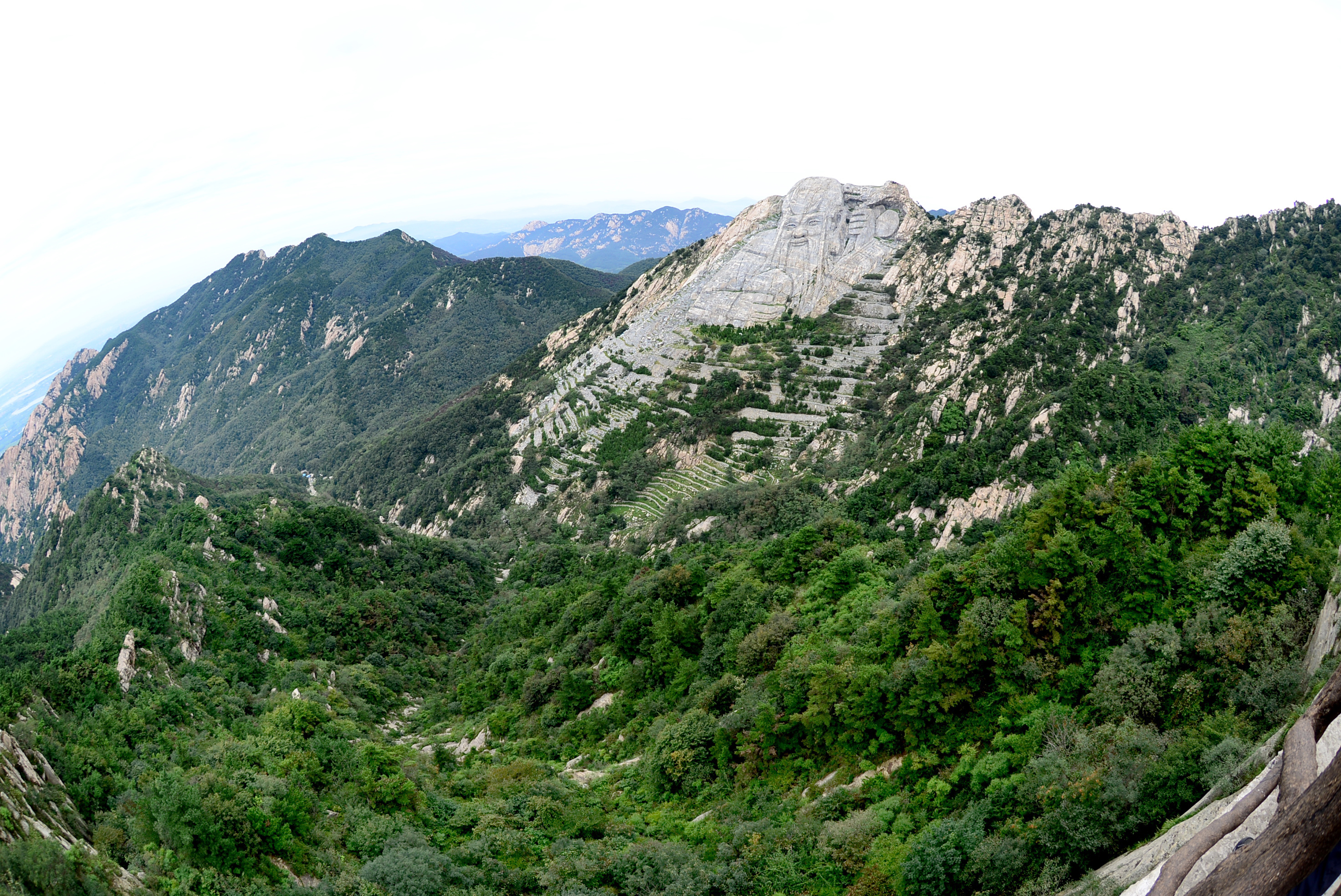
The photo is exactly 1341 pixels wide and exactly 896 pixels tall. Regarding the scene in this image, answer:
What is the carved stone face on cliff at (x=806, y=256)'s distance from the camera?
114 metres

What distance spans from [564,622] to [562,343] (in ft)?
357

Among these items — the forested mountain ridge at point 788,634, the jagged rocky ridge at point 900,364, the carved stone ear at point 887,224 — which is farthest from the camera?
the carved stone ear at point 887,224

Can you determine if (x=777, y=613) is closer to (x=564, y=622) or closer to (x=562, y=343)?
(x=564, y=622)

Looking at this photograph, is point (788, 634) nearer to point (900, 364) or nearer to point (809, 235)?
point (900, 364)

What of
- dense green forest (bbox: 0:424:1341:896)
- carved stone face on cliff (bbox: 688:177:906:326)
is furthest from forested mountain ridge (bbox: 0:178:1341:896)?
carved stone face on cliff (bbox: 688:177:906:326)

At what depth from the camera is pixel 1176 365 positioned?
6688cm

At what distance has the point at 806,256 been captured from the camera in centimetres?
11956

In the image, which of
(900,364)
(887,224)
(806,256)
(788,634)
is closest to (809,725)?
(788,634)

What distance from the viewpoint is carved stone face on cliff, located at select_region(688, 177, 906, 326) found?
4508 inches

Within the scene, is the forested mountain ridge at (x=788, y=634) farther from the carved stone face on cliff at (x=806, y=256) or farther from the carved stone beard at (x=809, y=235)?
the carved stone beard at (x=809, y=235)

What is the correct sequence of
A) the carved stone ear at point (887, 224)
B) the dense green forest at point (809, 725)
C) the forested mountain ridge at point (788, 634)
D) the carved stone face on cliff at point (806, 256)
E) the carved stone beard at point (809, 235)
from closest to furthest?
the dense green forest at point (809, 725)
the forested mountain ridge at point (788, 634)
the carved stone face on cliff at point (806, 256)
the carved stone beard at point (809, 235)
the carved stone ear at point (887, 224)

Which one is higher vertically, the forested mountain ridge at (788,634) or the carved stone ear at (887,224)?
the carved stone ear at (887,224)

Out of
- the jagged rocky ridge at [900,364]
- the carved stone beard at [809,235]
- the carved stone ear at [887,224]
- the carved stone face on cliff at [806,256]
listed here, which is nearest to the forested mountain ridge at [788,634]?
the jagged rocky ridge at [900,364]

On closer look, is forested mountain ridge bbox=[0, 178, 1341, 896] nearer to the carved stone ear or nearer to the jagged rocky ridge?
the jagged rocky ridge
